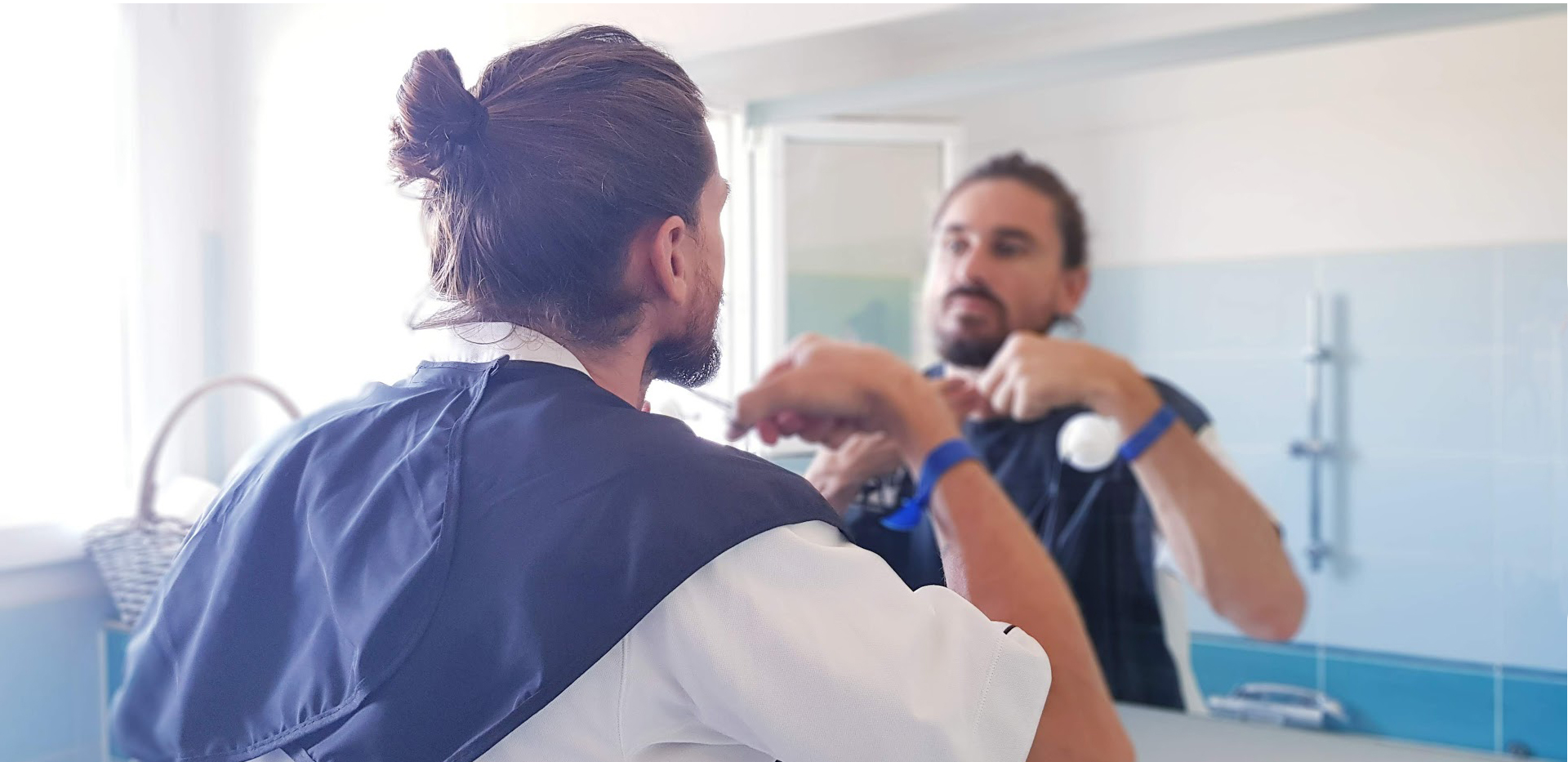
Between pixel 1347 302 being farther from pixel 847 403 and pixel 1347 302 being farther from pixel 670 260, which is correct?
pixel 670 260

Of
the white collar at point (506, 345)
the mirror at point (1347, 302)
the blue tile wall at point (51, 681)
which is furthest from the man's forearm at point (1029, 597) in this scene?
the blue tile wall at point (51, 681)

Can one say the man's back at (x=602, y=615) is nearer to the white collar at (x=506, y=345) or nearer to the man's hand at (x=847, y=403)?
the white collar at (x=506, y=345)

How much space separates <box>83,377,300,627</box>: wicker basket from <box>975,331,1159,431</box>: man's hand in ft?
2.92

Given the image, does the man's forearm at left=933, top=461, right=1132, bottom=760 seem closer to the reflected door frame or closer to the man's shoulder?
the man's shoulder

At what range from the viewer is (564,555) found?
447 millimetres

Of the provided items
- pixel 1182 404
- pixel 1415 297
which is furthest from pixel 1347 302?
pixel 1182 404

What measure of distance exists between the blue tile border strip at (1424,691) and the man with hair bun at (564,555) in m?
0.38

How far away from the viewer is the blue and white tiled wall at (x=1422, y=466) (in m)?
0.78

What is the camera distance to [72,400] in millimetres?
1233

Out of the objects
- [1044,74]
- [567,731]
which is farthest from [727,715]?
[1044,74]

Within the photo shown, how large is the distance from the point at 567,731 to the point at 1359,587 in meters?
0.65

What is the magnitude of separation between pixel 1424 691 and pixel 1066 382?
0.35m

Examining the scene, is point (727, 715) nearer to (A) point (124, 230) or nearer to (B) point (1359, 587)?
(B) point (1359, 587)

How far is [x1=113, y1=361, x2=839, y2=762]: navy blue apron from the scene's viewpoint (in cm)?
45
